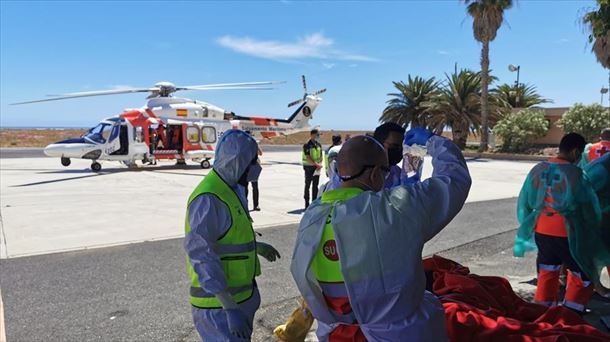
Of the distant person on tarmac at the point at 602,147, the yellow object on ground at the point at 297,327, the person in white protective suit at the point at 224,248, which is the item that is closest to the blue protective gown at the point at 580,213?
the distant person on tarmac at the point at 602,147

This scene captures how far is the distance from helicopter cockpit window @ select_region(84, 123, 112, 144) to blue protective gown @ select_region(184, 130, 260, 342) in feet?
56.6

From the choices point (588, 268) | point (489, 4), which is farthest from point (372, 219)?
point (489, 4)

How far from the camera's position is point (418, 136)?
2535 millimetres

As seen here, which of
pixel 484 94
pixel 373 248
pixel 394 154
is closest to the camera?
pixel 373 248

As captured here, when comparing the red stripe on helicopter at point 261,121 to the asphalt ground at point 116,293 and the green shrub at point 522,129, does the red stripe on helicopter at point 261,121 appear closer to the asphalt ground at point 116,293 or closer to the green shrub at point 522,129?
the green shrub at point 522,129

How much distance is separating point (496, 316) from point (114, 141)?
18321 millimetres

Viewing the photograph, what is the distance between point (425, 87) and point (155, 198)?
26.7 m

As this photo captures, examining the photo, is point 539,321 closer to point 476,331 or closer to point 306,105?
point 476,331

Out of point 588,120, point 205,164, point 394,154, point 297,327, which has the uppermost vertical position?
point 588,120

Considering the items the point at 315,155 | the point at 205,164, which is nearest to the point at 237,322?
the point at 315,155

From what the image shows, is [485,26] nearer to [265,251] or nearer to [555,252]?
[555,252]

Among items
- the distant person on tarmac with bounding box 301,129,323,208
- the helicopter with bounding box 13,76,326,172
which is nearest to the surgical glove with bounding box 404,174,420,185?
the distant person on tarmac with bounding box 301,129,323,208

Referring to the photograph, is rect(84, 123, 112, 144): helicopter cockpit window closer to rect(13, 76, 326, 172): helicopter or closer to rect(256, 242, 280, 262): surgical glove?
rect(13, 76, 326, 172): helicopter

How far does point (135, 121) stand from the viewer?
62.3 feet
